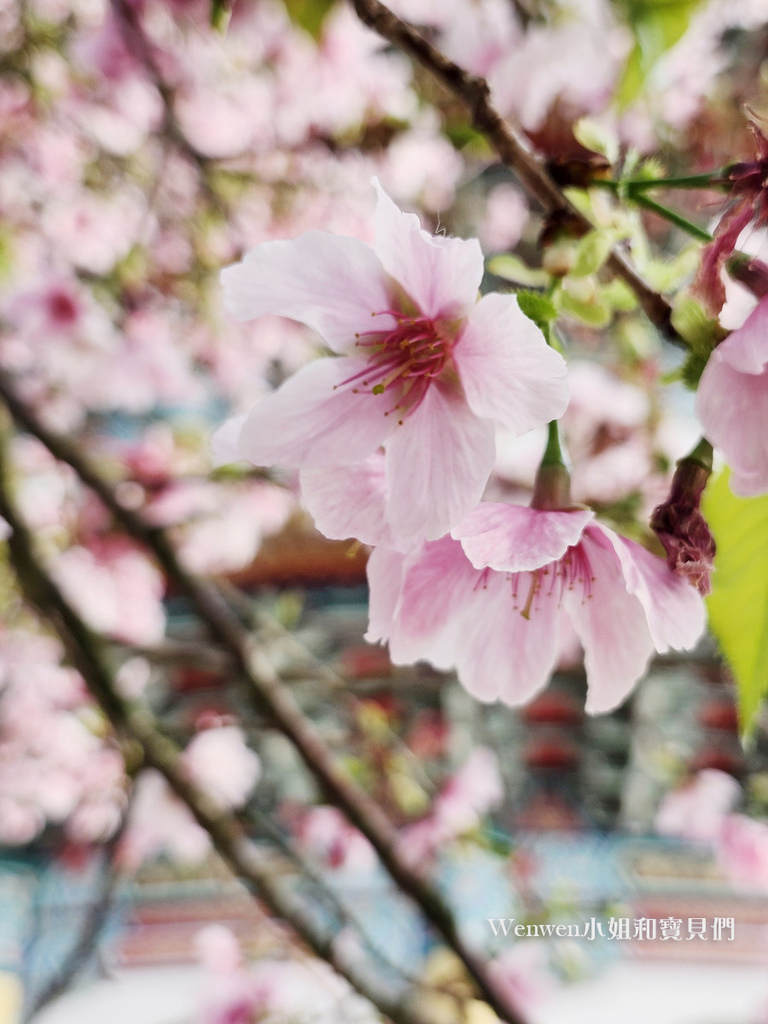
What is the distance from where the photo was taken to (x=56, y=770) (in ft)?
7.81

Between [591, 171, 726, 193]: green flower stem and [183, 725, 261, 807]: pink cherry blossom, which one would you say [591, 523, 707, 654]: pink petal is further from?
[183, 725, 261, 807]: pink cherry blossom

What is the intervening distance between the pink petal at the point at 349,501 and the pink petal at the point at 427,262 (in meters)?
0.09

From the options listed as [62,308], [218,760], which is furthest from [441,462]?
[218,760]

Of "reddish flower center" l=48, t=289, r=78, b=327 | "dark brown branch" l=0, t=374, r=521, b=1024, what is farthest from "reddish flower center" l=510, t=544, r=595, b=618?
"reddish flower center" l=48, t=289, r=78, b=327

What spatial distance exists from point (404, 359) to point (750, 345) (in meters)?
0.18

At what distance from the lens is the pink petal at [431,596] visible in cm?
38

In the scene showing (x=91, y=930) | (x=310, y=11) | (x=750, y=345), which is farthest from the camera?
(x=91, y=930)

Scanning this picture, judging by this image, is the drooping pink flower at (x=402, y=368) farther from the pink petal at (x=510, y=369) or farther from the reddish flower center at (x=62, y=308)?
the reddish flower center at (x=62, y=308)

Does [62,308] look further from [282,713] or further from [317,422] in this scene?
[317,422]

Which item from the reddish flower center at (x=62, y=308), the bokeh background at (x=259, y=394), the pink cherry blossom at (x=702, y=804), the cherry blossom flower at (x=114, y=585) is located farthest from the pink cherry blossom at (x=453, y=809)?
the reddish flower center at (x=62, y=308)

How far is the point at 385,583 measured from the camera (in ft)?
1.27

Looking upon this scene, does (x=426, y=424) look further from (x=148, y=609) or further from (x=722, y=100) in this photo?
(x=722, y=100)

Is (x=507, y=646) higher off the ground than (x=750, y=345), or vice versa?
(x=750, y=345)

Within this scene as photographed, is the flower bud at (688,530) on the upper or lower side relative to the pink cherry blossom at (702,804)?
upper
